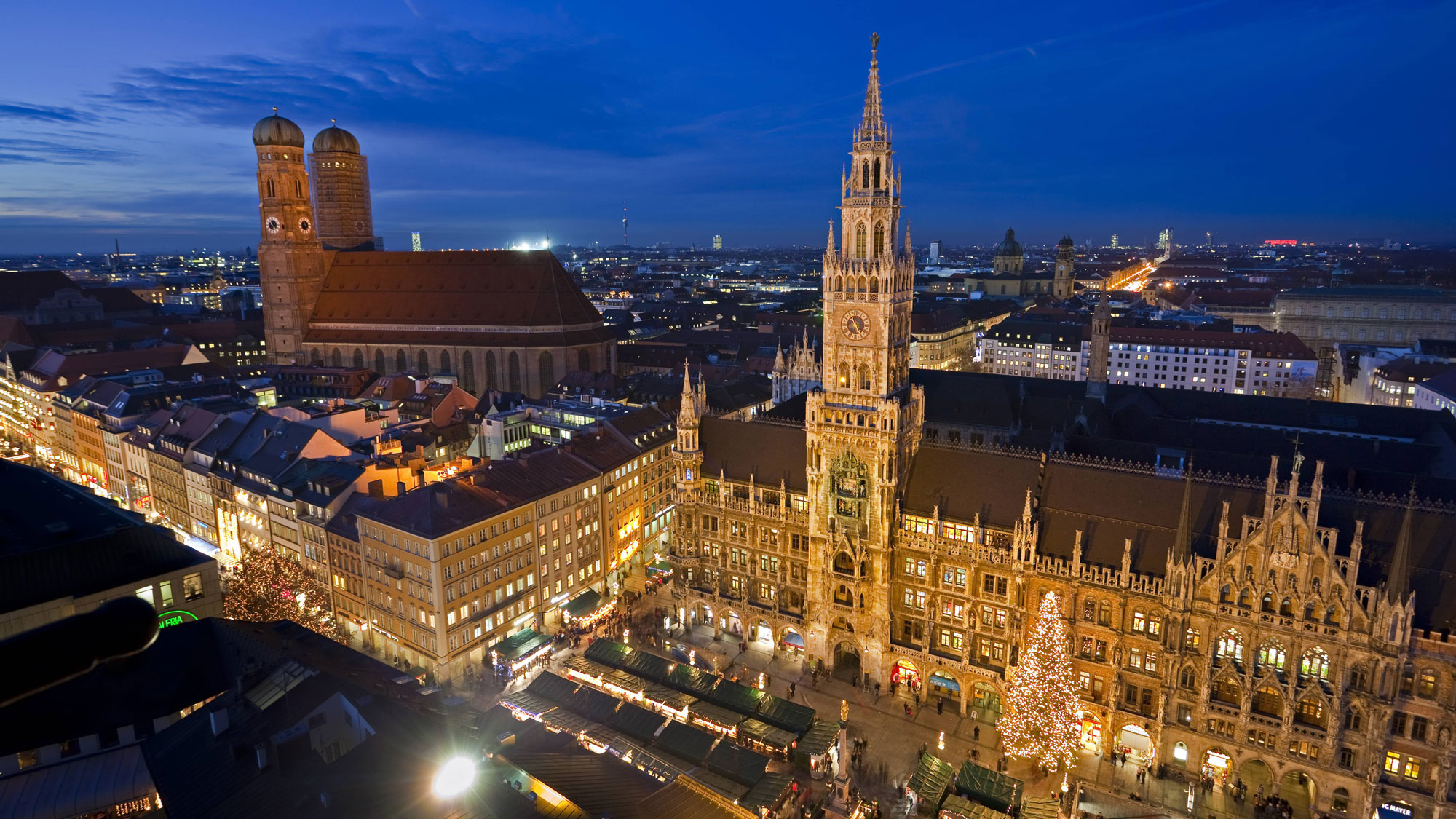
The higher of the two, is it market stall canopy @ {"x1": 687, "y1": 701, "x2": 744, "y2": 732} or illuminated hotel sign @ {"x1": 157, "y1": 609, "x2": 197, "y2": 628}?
illuminated hotel sign @ {"x1": 157, "y1": 609, "x2": 197, "y2": 628}

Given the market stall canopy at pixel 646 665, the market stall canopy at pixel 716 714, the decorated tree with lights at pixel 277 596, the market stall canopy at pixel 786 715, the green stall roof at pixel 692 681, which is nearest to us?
Answer: the market stall canopy at pixel 786 715

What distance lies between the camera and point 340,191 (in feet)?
568

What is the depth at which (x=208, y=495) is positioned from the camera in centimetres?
8544

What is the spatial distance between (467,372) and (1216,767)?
125963mm

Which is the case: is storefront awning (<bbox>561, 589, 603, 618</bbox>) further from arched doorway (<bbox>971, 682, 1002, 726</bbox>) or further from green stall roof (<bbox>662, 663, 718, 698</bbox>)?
arched doorway (<bbox>971, 682, 1002, 726</bbox>)

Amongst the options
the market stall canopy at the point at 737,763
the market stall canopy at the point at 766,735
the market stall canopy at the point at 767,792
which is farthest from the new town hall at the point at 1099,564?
the market stall canopy at the point at 767,792

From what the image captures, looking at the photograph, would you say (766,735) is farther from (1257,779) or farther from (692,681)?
(1257,779)

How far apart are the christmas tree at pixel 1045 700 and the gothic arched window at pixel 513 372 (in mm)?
110592

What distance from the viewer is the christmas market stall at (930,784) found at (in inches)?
1790

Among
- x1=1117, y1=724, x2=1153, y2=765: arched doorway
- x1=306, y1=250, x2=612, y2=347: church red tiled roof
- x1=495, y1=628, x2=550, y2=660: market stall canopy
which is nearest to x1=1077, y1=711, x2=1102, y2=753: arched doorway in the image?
x1=1117, y1=724, x2=1153, y2=765: arched doorway

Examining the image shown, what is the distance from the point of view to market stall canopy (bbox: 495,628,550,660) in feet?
204

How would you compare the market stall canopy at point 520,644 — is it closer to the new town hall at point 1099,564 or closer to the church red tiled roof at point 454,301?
the new town hall at point 1099,564

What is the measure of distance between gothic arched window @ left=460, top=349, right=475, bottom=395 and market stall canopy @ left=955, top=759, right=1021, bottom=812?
4585 inches

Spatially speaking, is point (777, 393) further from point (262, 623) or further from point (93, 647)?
point (93, 647)
